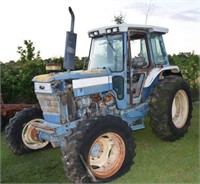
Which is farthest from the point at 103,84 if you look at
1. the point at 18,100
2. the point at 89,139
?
the point at 18,100

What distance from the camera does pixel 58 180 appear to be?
13.3ft

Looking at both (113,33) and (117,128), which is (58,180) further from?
(113,33)

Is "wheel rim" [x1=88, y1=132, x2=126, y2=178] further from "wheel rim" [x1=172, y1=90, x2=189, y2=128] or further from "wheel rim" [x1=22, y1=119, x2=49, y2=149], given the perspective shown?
"wheel rim" [x1=172, y1=90, x2=189, y2=128]

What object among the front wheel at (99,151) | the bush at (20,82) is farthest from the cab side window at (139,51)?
the bush at (20,82)

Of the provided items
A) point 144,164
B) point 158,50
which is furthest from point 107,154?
point 158,50

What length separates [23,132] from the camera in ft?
16.2

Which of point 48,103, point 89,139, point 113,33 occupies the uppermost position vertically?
point 113,33

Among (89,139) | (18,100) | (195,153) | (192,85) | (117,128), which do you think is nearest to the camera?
(89,139)

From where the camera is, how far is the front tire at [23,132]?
4.86m

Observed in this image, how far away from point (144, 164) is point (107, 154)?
651mm

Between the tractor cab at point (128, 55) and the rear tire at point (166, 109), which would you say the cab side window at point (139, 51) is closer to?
the tractor cab at point (128, 55)

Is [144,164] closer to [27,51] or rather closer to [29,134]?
[29,134]

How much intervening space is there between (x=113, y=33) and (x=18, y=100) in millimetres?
3644

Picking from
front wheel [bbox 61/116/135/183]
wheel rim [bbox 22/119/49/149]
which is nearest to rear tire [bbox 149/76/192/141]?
front wheel [bbox 61/116/135/183]
